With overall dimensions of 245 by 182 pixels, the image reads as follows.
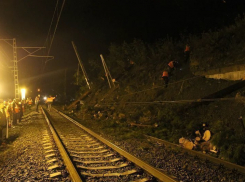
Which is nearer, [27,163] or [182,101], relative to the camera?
[27,163]

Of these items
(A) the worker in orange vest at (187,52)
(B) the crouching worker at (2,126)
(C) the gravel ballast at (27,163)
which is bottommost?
(C) the gravel ballast at (27,163)

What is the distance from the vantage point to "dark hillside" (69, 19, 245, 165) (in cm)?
958

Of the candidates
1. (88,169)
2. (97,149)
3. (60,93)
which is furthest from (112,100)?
(60,93)

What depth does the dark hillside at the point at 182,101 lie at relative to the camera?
9.58 m

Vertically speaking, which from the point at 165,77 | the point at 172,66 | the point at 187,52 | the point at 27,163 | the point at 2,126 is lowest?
the point at 27,163

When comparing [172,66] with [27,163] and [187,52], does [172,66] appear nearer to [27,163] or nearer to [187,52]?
[187,52]

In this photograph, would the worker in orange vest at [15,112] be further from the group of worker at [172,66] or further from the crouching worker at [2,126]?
the group of worker at [172,66]

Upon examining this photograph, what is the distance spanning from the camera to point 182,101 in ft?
41.1

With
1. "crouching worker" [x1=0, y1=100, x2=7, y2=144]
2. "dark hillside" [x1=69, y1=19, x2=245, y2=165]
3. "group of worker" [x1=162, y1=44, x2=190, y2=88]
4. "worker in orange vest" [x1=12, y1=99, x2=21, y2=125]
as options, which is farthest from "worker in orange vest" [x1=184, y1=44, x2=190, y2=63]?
"worker in orange vest" [x1=12, y1=99, x2=21, y2=125]

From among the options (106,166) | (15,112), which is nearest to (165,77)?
(106,166)

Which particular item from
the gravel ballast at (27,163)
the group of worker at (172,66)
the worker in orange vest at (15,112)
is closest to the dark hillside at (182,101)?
the group of worker at (172,66)

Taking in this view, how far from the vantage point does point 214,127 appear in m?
9.38

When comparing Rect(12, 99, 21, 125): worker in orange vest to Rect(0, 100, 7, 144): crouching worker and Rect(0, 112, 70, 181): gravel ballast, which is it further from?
Rect(0, 112, 70, 181): gravel ballast

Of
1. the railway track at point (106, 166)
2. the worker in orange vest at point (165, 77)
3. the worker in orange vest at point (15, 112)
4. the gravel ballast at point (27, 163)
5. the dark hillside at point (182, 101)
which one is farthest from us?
the worker in orange vest at point (15, 112)
